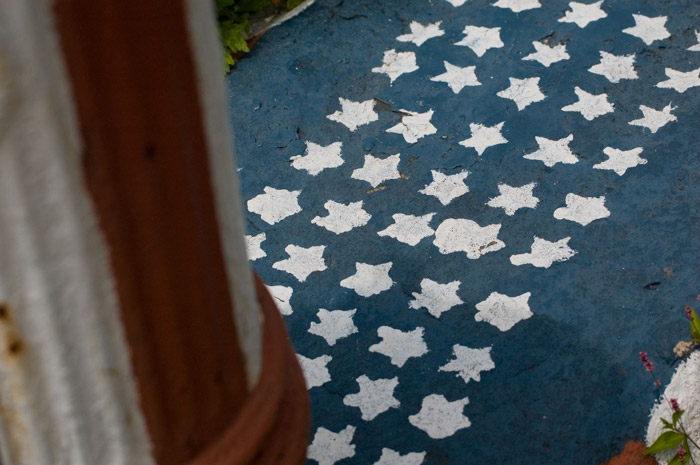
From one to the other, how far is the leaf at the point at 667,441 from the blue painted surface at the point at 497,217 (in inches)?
3.6

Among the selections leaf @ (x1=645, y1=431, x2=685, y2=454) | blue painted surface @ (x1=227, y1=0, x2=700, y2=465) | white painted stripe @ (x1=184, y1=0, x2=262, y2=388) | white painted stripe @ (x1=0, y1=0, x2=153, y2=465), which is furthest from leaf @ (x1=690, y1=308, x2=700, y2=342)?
white painted stripe @ (x1=0, y1=0, x2=153, y2=465)

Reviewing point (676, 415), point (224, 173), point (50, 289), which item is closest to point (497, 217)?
point (676, 415)

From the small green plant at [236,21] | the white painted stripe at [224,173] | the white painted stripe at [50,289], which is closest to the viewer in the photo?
Result: the white painted stripe at [50,289]

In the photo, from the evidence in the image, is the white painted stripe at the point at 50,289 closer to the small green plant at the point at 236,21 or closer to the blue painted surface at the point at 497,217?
the blue painted surface at the point at 497,217

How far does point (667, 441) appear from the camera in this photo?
2244mm

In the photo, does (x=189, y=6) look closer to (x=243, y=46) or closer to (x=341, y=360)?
(x=341, y=360)

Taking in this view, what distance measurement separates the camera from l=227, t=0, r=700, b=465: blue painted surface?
95.5 inches

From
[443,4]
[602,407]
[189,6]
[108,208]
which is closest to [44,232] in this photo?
[108,208]

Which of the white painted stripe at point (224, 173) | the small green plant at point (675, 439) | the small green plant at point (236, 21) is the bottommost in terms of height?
the small green plant at point (675, 439)

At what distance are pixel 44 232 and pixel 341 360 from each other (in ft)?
5.26

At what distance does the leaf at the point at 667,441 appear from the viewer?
223cm

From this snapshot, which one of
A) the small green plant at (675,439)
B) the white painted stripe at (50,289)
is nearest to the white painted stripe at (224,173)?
the white painted stripe at (50,289)

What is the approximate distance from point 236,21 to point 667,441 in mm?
2423

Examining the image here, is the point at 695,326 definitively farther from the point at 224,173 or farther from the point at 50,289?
the point at 50,289
